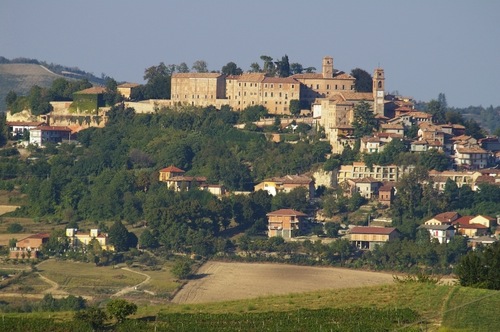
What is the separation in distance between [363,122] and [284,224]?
10126 mm

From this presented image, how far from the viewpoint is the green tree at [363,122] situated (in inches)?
3238

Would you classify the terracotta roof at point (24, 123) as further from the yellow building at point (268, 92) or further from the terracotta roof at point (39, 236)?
the terracotta roof at point (39, 236)

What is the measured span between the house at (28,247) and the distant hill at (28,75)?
85557 mm

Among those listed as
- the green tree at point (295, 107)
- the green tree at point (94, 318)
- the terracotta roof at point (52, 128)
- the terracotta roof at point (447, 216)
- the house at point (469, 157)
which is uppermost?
the green tree at point (295, 107)

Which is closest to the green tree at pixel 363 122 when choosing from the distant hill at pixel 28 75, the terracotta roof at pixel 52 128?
the terracotta roof at pixel 52 128

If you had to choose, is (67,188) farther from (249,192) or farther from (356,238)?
(356,238)

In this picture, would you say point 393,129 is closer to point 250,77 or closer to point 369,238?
point 250,77

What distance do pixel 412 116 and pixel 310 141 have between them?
6.22 metres

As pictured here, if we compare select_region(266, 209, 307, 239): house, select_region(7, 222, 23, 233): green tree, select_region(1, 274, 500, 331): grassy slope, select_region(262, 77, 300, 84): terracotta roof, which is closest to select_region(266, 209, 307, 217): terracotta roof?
select_region(266, 209, 307, 239): house

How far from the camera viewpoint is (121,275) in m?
67.1

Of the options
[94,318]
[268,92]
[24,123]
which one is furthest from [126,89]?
[94,318]

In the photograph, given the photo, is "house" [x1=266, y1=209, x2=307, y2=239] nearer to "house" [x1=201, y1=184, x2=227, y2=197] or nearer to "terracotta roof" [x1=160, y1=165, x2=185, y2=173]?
"house" [x1=201, y1=184, x2=227, y2=197]

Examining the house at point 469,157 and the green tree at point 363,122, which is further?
the green tree at point 363,122

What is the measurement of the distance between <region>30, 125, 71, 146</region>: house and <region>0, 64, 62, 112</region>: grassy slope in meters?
67.6
